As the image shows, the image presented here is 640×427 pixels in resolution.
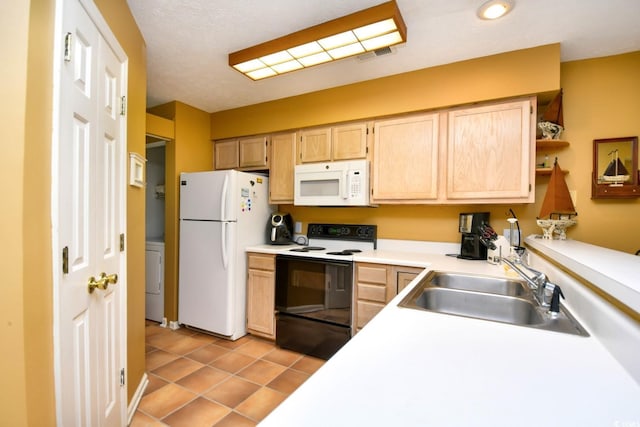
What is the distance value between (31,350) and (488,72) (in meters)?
2.85

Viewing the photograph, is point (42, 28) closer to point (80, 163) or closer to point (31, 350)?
point (80, 163)

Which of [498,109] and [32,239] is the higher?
[498,109]

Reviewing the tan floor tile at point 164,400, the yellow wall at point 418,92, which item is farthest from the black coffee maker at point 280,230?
the tan floor tile at point 164,400

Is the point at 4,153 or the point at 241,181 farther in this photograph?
the point at 241,181

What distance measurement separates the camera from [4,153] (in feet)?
2.58

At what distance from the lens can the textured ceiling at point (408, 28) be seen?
1666 mm

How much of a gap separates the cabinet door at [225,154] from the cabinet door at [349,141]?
4.11ft

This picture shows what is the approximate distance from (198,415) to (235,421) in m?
0.25

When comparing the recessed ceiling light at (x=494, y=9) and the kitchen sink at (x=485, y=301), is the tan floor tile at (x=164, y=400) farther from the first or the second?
the recessed ceiling light at (x=494, y=9)

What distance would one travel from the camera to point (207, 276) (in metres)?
2.89

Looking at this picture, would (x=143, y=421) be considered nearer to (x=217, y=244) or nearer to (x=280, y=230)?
(x=217, y=244)

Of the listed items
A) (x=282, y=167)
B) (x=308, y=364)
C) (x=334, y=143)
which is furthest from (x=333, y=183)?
(x=308, y=364)

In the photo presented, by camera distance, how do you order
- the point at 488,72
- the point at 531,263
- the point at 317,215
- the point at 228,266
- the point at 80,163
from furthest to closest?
the point at 317,215
the point at 228,266
the point at 488,72
the point at 531,263
the point at 80,163

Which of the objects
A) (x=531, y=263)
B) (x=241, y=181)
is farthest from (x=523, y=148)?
(x=241, y=181)
